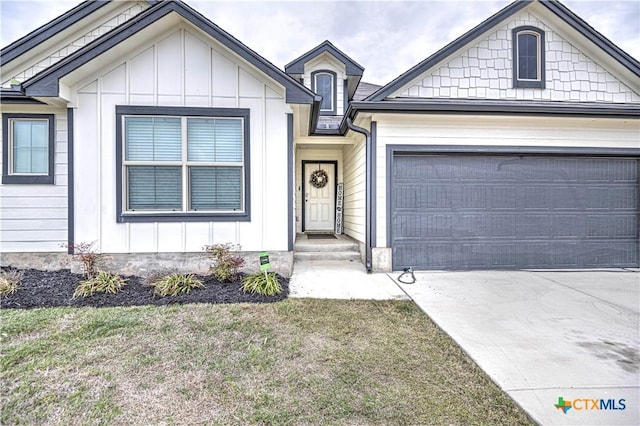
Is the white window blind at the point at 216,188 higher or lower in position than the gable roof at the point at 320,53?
lower

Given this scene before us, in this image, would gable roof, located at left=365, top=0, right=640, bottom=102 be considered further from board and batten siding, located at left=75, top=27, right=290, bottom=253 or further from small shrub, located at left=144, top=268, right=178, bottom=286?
small shrub, located at left=144, top=268, right=178, bottom=286

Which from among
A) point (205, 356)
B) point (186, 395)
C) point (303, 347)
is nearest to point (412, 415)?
point (303, 347)

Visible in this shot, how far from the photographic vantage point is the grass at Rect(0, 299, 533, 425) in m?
2.01

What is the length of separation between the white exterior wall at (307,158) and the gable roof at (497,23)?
360 cm

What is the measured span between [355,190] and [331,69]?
4.20 meters

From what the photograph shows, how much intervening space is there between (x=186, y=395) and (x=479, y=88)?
7.41 metres

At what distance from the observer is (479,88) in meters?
6.59

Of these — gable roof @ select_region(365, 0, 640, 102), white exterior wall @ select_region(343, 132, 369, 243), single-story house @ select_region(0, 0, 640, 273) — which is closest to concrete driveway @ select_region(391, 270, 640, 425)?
single-story house @ select_region(0, 0, 640, 273)

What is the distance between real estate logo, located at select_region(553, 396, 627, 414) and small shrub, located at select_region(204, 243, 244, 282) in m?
4.16

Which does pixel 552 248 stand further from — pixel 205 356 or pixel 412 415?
pixel 205 356

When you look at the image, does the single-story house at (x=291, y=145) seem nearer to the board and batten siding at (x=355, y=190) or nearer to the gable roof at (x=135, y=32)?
the gable roof at (x=135, y=32)

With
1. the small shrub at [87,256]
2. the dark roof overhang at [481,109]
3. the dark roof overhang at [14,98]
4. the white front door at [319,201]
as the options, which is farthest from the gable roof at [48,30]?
the white front door at [319,201]

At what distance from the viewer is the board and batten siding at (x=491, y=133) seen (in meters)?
5.96

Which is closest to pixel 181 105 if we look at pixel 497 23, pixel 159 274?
pixel 159 274
